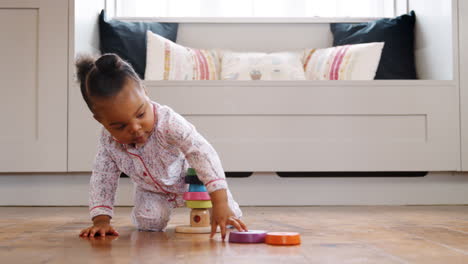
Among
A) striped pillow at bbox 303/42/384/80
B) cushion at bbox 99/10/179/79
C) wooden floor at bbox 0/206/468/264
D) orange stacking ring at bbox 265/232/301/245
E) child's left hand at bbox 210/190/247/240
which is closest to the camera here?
wooden floor at bbox 0/206/468/264

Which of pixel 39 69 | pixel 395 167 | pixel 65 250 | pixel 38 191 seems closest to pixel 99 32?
pixel 39 69

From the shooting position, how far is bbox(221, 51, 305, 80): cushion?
230 centimetres

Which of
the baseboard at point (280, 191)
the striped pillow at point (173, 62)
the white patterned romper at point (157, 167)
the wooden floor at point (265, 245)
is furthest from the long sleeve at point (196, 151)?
the striped pillow at point (173, 62)

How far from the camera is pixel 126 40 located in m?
2.38

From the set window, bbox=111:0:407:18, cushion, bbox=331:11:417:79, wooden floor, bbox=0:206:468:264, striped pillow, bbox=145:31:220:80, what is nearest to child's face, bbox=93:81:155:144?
wooden floor, bbox=0:206:468:264

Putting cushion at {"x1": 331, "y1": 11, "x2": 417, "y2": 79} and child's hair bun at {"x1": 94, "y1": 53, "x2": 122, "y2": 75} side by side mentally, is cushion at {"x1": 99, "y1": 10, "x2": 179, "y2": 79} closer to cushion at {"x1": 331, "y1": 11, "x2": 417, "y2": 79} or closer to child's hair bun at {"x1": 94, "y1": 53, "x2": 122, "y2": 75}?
cushion at {"x1": 331, "y1": 11, "x2": 417, "y2": 79}

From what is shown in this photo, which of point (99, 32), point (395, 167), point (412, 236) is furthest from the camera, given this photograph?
point (99, 32)

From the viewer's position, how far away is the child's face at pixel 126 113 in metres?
1.04

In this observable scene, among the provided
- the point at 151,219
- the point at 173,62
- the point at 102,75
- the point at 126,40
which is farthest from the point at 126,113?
the point at 126,40

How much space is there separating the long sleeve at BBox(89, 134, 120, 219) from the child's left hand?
0.25m

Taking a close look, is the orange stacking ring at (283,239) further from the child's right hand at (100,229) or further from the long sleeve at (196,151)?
the child's right hand at (100,229)

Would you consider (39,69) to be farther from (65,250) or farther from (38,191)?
(65,250)

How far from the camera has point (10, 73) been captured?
2064 mm

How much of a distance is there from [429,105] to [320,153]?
451 mm
